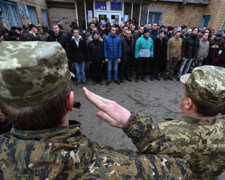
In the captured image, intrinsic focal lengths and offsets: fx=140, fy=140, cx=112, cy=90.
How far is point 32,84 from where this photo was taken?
1.97 feet

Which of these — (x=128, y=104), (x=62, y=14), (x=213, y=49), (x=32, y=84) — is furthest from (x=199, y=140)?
(x=62, y=14)

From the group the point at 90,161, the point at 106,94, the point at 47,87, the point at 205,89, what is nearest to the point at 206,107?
the point at 205,89

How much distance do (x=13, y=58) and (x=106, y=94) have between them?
13.3 ft

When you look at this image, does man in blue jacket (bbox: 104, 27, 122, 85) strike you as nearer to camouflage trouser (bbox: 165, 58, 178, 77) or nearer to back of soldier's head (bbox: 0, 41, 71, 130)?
camouflage trouser (bbox: 165, 58, 178, 77)

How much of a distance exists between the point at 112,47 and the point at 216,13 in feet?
46.9

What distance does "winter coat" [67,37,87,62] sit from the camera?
460 cm

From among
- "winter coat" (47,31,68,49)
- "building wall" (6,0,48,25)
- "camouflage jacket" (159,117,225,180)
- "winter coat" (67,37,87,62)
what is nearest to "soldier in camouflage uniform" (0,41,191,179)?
"camouflage jacket" (159,117,225,180)

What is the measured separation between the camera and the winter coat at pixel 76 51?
460 cm

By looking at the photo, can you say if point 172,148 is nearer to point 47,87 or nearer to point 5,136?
point 47,87

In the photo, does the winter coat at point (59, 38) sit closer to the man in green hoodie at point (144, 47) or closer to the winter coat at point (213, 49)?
the man in green hoodie at point (144, 47)

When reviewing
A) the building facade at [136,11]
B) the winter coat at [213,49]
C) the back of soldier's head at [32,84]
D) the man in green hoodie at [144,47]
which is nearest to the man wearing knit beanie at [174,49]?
the man in green hoodie at [144,47]

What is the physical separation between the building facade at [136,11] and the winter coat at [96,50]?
26.8 ft

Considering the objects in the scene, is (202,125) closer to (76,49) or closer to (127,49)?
(76,49)

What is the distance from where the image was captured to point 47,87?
2.06ft
